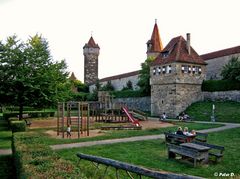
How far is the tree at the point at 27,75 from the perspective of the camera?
24.6 metres

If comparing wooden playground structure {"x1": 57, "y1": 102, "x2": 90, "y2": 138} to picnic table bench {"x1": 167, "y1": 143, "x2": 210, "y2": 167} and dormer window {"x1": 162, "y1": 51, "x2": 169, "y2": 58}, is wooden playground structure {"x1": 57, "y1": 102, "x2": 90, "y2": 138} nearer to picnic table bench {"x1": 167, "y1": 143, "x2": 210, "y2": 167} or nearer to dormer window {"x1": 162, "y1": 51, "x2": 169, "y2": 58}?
picnic table bench {"x1": 167, "y1": 143, "x2": 210, "y2": 167}

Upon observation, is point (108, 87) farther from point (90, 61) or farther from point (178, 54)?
point (178, 54)

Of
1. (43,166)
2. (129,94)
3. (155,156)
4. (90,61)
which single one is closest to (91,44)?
(90,61)

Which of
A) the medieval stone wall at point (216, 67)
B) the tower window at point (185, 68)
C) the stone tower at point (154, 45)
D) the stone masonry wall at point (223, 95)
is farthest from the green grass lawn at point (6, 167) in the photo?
the stone tower at point (154, 45)

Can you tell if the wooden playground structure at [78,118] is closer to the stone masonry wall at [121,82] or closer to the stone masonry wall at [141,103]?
the stone masonry wall at [141,103]

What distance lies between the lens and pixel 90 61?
79625 millimetres

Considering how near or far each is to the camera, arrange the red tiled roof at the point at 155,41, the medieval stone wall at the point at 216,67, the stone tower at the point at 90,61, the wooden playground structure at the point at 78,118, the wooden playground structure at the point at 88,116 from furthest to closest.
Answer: the stone tower at the point at 90,61 → the red tiled roof at the point at 155,41 → the medieval stone wall at the point at 216,67 → the wooden playground structure at the point at 88,116 → the wooden playground structure at the point at 78,118

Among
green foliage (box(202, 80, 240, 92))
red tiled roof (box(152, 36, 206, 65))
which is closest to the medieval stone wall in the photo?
green foliage (box(202, 80, 240, 92))

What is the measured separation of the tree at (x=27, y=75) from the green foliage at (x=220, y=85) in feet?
64.4

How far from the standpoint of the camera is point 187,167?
1026 centimetres

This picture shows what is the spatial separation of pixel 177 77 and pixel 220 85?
5997 millimetres

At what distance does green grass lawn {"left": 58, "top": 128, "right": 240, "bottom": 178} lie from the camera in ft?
32.3

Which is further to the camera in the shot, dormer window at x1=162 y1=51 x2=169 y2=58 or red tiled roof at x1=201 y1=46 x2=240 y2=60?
Answer: red tiled roof at x1=201 y1=46 x2=240 y2=60

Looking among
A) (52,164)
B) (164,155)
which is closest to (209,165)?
(164,155)
